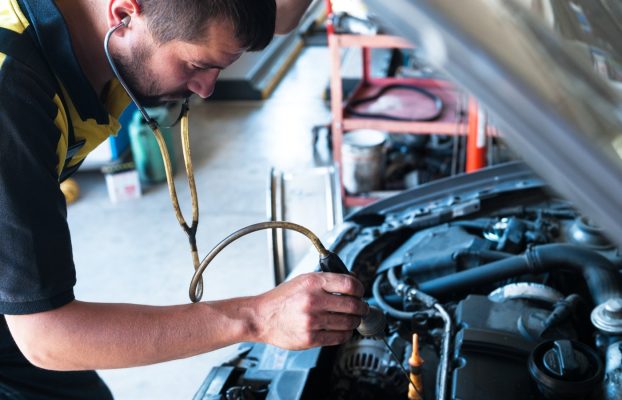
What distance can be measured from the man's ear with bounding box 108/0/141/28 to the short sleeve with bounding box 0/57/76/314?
0.55 feet

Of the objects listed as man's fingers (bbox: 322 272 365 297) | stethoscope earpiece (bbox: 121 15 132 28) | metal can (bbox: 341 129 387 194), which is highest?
stethoscope earpiece (bbox: 121 15 132 28)

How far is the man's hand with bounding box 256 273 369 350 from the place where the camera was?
1.15 m

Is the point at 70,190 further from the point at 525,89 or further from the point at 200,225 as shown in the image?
the point at 525,89

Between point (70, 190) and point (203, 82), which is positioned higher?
point (203, 82)

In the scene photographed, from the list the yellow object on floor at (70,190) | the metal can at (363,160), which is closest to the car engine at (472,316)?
the metal can at (363,160)

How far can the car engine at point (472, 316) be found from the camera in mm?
1355

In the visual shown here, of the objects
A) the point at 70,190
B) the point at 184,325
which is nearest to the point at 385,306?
the point at 184,325

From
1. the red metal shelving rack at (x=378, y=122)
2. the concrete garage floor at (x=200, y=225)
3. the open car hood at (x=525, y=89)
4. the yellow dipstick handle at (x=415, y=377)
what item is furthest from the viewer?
the red metal shelving rack at (x=378, y=122)

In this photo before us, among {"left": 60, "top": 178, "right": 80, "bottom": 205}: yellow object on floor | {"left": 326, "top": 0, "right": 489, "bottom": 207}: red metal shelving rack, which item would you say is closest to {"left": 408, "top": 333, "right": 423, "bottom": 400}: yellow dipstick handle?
{"left": 326, "top": 0, "right": 489, "bottom": 207}: red metal shelving rack

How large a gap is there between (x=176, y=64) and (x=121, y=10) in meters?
0.14

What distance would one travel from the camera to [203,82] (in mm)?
1310

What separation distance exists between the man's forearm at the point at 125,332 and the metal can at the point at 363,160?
248 centimetres

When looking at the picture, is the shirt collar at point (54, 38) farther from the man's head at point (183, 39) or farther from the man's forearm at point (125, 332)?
the man's forearm at point (125, 332)

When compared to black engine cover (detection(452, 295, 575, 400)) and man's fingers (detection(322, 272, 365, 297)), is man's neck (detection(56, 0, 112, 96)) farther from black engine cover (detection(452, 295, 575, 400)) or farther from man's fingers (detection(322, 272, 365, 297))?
black engine cover (detection(452, 295, 575, 400))
